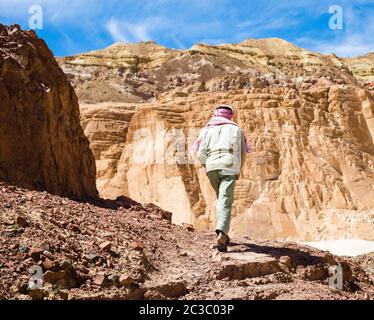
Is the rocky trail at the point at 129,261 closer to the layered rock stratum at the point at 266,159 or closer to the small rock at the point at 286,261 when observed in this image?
the small rock at the point at 286,261

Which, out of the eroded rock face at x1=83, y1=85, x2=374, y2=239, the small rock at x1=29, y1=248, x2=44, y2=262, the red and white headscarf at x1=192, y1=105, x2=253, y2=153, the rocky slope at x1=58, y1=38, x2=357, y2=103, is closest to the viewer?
the small rock at x1=29, y1=248, x2=44, y2=262

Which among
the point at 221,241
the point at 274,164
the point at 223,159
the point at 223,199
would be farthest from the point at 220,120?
the point at 274,164

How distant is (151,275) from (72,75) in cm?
7123

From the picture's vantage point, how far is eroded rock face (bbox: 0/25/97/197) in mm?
9531

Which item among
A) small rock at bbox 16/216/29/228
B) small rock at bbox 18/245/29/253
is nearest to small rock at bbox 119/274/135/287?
small rock at bbox 18/245/29/253

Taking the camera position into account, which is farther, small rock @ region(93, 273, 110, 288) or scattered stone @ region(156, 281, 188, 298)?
scattered stone @ region(156, 281, 188, 298)

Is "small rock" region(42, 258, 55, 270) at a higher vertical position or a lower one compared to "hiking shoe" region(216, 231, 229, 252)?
lower

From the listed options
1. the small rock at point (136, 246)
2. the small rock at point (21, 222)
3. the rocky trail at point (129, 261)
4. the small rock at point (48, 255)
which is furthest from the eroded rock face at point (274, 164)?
the small rock at point (48, 255)

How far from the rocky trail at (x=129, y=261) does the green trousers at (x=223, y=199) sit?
0.36 m

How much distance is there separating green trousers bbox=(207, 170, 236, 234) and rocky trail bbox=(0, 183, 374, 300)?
36 centimetres

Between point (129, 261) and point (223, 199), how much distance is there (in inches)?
59.3

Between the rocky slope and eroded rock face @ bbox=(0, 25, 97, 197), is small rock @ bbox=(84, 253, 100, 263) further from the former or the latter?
the rocky slope

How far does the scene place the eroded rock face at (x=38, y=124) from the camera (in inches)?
375

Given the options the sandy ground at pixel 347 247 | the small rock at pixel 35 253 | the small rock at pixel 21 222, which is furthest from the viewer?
the sandy ground at pixel 347 247
